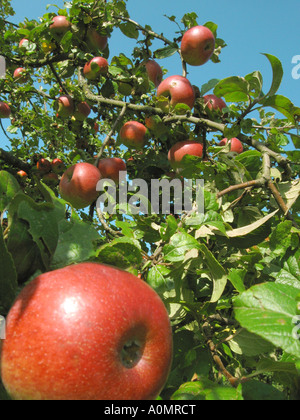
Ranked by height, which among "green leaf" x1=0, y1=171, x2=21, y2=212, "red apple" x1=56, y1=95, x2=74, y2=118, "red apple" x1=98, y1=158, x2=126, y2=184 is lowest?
"green leaf" x1=0, y1=171, x2=21, y2=212

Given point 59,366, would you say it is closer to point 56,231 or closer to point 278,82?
point 56,231

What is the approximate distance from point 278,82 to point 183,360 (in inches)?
40.1

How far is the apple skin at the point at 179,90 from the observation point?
6.78 ft

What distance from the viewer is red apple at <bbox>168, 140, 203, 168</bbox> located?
1.93 metres

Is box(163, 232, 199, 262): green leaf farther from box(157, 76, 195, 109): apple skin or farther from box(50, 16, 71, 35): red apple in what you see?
box(50, 16, 71, 35): red apple

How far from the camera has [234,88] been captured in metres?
1.35

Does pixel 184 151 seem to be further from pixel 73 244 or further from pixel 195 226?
pixel 73 244

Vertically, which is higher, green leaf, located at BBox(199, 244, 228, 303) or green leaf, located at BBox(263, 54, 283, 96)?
green leaf, located at BBox(263, 54, 283, 96)

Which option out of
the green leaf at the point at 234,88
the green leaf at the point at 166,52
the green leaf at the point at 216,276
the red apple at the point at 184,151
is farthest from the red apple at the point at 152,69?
the green leaf at the point at 216,276

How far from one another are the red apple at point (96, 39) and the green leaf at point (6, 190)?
200 cm

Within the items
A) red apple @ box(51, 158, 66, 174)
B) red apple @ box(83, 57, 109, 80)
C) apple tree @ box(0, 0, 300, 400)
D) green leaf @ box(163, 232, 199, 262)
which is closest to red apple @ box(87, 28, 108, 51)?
apple tree @ box(0, 0, 300, 400)

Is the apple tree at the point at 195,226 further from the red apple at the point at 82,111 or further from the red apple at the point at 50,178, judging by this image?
the red apple at the point at 50,178

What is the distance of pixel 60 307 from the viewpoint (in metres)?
0.58

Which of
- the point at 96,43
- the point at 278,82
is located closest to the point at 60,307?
the point at 278,82
